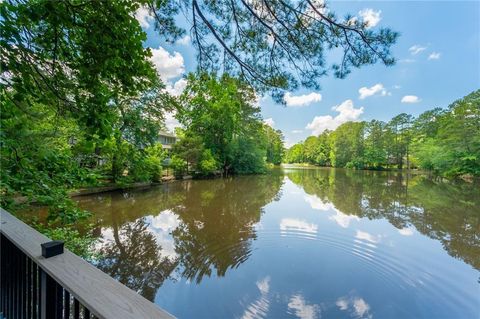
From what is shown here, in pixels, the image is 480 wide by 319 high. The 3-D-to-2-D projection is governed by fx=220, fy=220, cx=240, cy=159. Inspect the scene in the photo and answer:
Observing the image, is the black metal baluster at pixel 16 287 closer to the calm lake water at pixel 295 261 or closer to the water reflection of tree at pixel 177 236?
the calm lake water at pixel 295 261

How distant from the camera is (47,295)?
92 cm

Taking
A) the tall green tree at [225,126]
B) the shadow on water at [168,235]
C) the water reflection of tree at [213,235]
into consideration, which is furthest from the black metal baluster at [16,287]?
the tall green tree at [225,126]

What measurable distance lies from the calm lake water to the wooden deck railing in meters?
2.08

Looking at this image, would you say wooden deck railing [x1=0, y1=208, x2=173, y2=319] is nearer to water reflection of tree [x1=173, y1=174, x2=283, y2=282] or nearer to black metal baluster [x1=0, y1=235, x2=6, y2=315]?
black metal baluster [x1=0, y1=235, x2=6, y2=315]

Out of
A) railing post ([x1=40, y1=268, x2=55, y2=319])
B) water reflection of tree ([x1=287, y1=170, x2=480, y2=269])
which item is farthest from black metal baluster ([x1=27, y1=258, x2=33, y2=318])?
water reflection of tree ([x1=287, y1=170, x2=480, y2=269])

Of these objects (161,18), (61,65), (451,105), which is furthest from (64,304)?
(451,105)

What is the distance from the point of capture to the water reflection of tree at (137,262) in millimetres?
3383

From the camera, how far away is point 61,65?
1.88 meters

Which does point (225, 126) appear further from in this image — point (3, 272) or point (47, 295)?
point (47, 295)

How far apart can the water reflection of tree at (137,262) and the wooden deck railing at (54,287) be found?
2.22 meters

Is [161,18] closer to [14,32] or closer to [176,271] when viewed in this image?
[14,32]

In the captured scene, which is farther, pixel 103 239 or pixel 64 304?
pixel 103 239

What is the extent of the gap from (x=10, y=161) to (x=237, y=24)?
9.11 feet

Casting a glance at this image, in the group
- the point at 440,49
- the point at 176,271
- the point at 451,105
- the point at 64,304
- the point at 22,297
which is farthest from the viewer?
the point at 451,105
